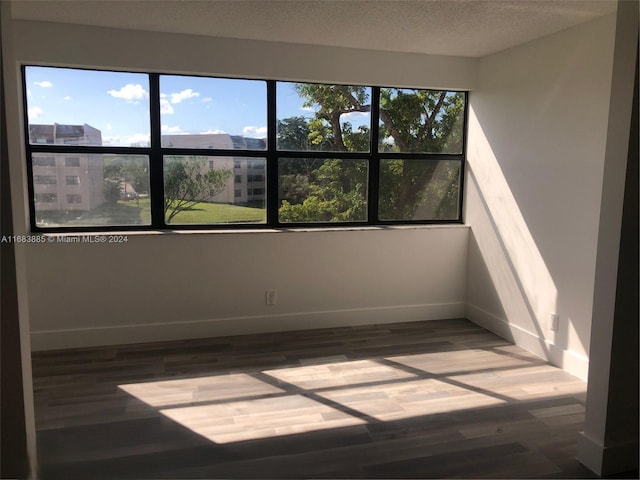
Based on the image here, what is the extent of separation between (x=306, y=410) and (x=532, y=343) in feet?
6.51

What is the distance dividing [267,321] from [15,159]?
2.58m

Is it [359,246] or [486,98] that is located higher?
[486,98]

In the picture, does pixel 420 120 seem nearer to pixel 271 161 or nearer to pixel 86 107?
pixel 271 161

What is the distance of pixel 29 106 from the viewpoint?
3.52 metres

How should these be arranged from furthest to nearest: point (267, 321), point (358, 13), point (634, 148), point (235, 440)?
point (267, 321) → point (358, 13) → point (235, 440) → point (634, 148)

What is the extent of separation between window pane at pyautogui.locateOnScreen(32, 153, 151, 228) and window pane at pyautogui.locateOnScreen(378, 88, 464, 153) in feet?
6.86

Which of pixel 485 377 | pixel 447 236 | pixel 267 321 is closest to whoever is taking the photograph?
pixel 485 377

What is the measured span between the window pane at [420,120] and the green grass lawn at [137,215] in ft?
4.49

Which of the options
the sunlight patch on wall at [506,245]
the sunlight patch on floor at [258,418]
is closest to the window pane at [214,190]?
the sunlight patch on floor at [258,418]

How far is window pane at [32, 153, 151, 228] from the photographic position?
11.9 ft

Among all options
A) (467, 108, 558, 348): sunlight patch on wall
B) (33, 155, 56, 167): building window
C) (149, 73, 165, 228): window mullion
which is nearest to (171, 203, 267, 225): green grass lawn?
(149, 73, 165, 228): window mullion

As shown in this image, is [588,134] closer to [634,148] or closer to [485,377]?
[634,148]

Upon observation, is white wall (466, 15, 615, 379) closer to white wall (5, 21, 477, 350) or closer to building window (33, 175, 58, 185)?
white wall (5, 21, 477, 350)

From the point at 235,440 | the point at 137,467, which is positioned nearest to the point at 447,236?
the point at 235,440
